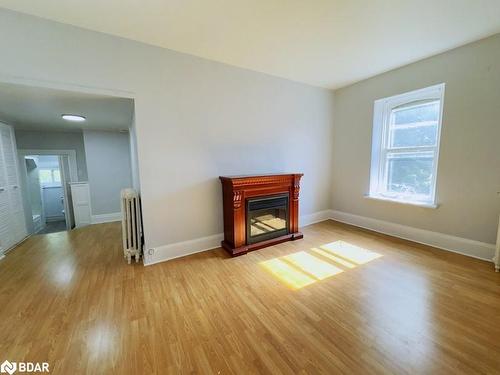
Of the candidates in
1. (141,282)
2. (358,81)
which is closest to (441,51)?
(358,81)

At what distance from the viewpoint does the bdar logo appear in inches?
48.4

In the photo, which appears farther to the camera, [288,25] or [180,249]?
[180,249]

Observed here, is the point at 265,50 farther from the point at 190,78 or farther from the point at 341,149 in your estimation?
the point at 341,149

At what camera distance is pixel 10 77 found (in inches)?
72.8

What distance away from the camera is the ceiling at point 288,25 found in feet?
5.90

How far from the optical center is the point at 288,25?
6.79 feet

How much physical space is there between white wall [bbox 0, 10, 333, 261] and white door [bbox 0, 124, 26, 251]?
6.75ft

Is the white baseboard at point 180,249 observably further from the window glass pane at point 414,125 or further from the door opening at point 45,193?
the door opening at point 45,193

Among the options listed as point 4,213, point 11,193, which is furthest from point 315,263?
point 11,193

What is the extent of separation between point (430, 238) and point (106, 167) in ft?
21.3

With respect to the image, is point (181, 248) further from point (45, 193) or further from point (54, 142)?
point (45, 193)

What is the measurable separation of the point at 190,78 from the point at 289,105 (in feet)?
5.69

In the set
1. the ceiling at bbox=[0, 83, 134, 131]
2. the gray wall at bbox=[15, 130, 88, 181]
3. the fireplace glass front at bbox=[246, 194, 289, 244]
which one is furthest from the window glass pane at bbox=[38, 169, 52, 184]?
the fireplace glass front at bbox=[246, 194, 289, 244]

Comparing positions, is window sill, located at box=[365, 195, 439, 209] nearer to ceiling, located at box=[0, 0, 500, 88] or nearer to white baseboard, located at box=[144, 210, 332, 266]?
ceiling, located at box=[0, 0, 500, 88]
